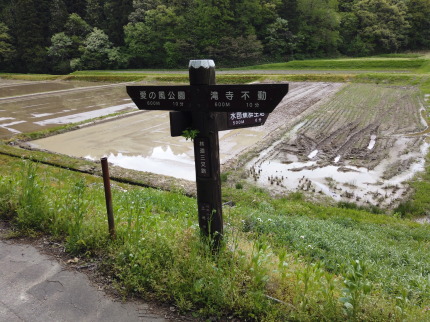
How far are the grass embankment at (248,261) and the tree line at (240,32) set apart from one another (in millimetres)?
36773

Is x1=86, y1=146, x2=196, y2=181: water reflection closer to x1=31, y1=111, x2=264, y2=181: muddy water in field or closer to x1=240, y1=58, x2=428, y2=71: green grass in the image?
x1=31, y1=111, x2=264, y2=181: muddy water in field

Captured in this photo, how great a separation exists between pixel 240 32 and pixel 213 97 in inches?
1571

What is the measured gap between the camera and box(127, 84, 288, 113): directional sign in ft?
9.91

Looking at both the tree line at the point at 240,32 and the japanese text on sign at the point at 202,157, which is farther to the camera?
the tree line at the point at 240,32

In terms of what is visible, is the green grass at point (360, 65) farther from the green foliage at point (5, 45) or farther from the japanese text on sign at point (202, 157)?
the green foliage at point (5, 45)

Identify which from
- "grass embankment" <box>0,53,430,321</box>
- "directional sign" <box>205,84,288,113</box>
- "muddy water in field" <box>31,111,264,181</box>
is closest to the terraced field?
"muddy water in field" <box>31,111,264,181</box>

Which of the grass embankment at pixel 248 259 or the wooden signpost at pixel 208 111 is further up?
the wooden signpost at pixel 208 111

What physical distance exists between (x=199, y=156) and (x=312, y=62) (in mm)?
34742

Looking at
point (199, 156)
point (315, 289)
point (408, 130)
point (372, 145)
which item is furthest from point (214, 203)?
point (408, 130)

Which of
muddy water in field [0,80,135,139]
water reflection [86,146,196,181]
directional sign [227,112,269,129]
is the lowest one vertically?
water reflection [86,146,196,181]

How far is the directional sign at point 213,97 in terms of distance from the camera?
3021mm

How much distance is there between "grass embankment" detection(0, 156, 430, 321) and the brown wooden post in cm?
22

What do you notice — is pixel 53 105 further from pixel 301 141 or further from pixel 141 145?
pixel 301 141

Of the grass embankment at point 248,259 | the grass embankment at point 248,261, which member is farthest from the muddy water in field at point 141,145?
the grass embankment at point 248,261
